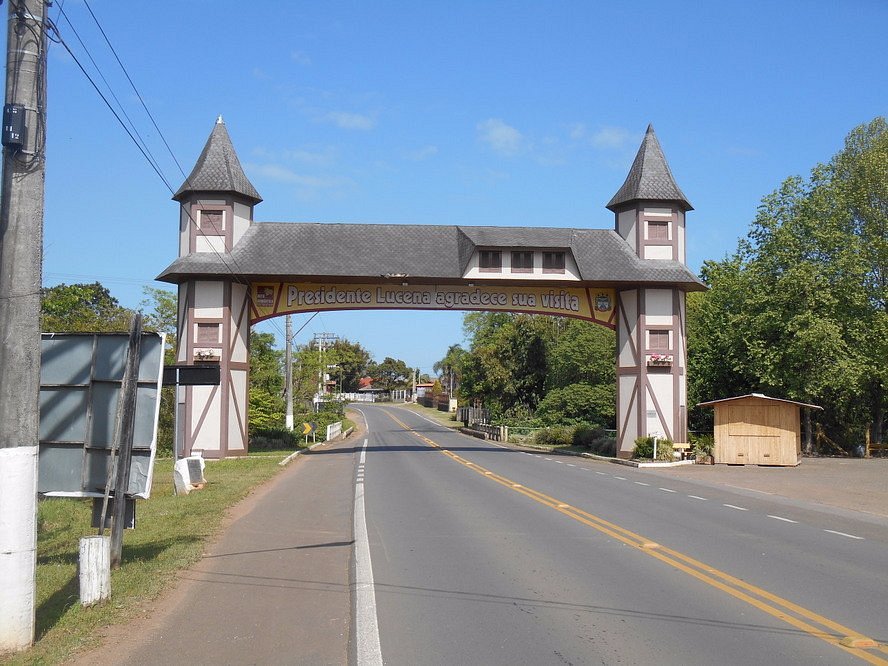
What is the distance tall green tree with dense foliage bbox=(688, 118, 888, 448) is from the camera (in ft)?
128

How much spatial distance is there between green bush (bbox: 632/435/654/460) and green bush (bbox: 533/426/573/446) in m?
17.2

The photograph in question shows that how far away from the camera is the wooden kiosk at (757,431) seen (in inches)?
1283

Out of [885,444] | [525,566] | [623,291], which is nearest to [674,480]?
[623,291]

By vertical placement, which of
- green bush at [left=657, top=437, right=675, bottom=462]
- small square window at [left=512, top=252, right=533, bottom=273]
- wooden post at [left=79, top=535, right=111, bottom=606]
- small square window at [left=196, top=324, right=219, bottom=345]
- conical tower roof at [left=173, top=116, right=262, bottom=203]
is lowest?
green bush at [left=657, top=437, right=675, bottom=462]

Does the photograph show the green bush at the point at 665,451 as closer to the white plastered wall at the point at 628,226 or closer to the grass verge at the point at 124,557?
the white plastered wall at the point at 628,226

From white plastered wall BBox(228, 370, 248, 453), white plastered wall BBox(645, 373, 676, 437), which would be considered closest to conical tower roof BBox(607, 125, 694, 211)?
white plastered wall BBox(645, 373, 676, 437)

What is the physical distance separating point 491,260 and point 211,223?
11639 millimetres

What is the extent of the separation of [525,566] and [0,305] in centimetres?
640

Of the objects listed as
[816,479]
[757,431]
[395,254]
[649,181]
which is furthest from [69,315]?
[816,479]

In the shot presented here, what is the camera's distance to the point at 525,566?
1044 cm

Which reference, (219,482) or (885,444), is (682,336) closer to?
(885,444)

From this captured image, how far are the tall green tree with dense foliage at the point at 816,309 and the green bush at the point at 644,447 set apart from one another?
859 cm

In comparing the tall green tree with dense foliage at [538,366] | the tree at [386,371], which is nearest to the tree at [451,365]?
the tree at [386,371]

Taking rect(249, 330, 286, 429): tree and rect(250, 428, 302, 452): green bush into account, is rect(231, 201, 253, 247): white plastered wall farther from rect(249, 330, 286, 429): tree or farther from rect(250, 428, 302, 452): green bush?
rect(249, 330, 286, 429): tree
